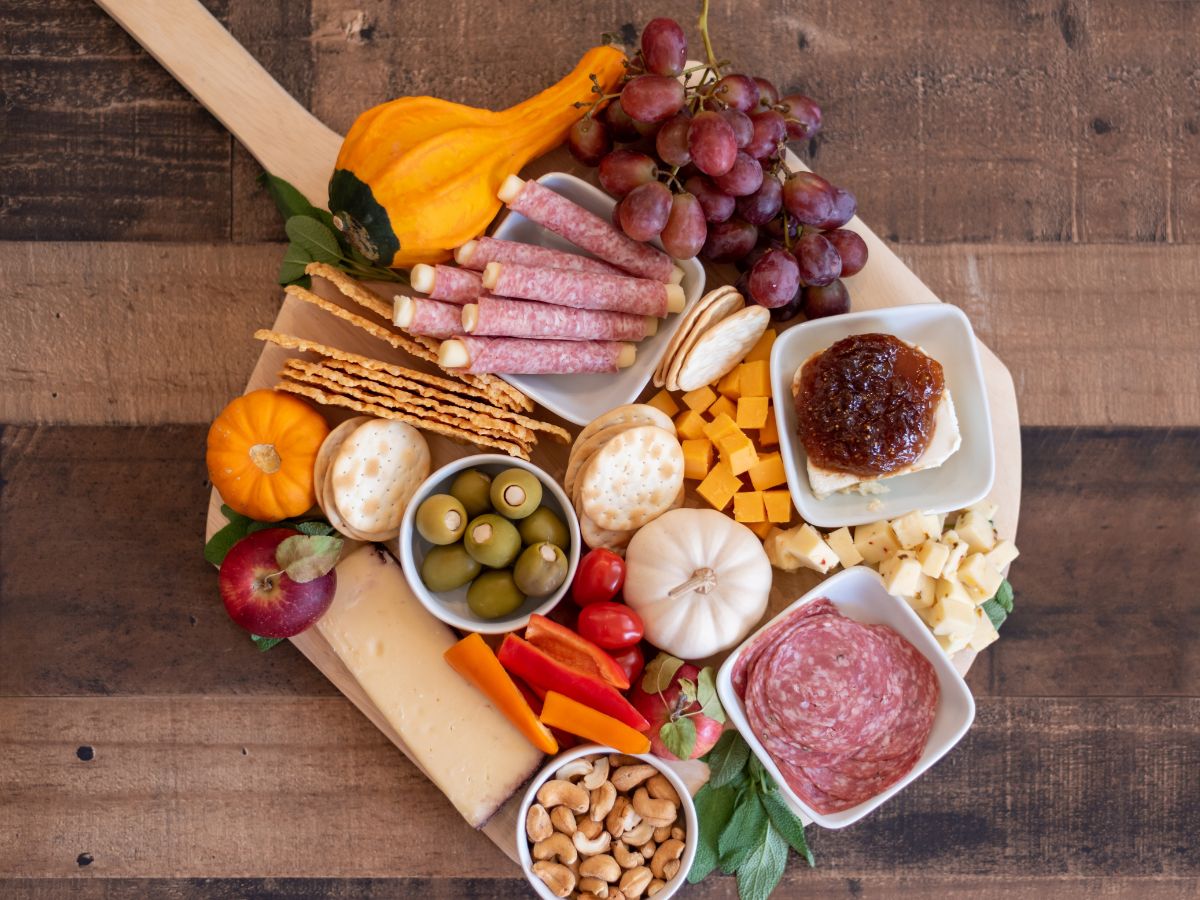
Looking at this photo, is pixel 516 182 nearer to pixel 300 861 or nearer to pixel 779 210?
pixel 779 210

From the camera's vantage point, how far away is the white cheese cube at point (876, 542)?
4.71 ft

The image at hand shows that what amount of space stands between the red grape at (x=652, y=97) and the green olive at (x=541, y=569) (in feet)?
2.13

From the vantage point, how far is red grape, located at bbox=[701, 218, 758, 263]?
56.1 inches

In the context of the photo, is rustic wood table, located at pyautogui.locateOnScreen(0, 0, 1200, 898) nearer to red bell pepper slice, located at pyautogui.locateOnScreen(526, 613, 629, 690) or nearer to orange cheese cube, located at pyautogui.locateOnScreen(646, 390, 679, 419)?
red bell pepper slice, located at pyautogui.locateOnScreen(526, 613, 629, 690)

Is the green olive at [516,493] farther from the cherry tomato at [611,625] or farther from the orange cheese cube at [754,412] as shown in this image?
the orange cheese cube at [754,412]

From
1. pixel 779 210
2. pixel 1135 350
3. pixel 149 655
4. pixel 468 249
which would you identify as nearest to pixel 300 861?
pixel 149 655

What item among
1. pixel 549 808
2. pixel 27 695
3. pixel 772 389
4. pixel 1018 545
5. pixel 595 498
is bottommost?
pixel 27 695

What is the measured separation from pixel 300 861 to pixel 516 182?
1.21 meters

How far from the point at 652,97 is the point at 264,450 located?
2.56 feet

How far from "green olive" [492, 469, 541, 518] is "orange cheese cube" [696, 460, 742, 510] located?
0.27m

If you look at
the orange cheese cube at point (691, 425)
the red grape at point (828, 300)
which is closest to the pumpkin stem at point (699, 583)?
the orange cheese cube at point (691, 425)

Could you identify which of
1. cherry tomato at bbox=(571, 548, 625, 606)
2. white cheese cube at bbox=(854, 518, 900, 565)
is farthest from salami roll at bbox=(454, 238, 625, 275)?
white cheese cube at bbox=(854, 518, 900, 565)

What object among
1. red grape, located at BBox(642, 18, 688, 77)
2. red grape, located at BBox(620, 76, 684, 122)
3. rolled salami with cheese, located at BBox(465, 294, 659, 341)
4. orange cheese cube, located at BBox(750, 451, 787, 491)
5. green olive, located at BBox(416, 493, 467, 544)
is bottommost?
green olive, located at BBox(416, 493, 467, 544)

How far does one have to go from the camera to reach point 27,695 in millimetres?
1625
